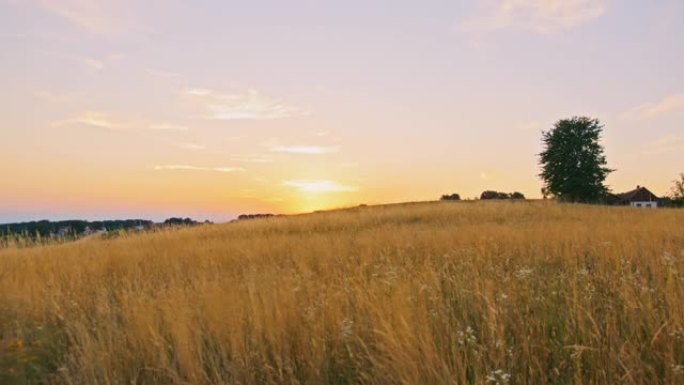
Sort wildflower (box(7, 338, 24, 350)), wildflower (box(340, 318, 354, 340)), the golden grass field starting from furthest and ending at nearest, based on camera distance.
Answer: wildflower (box(7, 338, 24, 350)), wildflower (box(340, 318, 354, 340)), the golden grass field

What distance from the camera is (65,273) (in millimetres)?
8539

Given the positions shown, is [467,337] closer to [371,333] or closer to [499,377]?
[499,377]

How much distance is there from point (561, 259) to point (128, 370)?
6156 millimetres

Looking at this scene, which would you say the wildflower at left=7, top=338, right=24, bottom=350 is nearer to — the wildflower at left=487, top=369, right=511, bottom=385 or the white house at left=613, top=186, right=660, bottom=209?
the wildflower at left=487, top=369, right=511, bottom=385

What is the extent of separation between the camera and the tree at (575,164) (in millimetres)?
48281

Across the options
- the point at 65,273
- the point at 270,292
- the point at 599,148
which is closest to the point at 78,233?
the point at 65,273

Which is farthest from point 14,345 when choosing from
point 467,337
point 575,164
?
point 575,164

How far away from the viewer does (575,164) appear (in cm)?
4881

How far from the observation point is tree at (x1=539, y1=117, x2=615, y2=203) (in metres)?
48.3

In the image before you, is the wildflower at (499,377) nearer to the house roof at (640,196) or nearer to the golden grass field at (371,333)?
the golden grass field at (371,333)

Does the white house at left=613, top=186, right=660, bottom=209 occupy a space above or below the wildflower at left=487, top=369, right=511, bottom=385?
above

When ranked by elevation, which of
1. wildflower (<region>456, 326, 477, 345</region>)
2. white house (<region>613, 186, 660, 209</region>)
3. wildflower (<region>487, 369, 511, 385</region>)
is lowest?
wildflower (<region>487, 369, 511, 385</region>)

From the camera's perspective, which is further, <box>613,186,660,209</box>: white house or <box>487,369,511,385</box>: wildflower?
<box>613,186,660,209</box>: white house

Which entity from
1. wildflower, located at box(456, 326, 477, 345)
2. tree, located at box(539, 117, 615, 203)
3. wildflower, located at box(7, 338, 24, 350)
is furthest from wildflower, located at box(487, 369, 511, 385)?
tree, located at box(539, 117, 615, 203)
